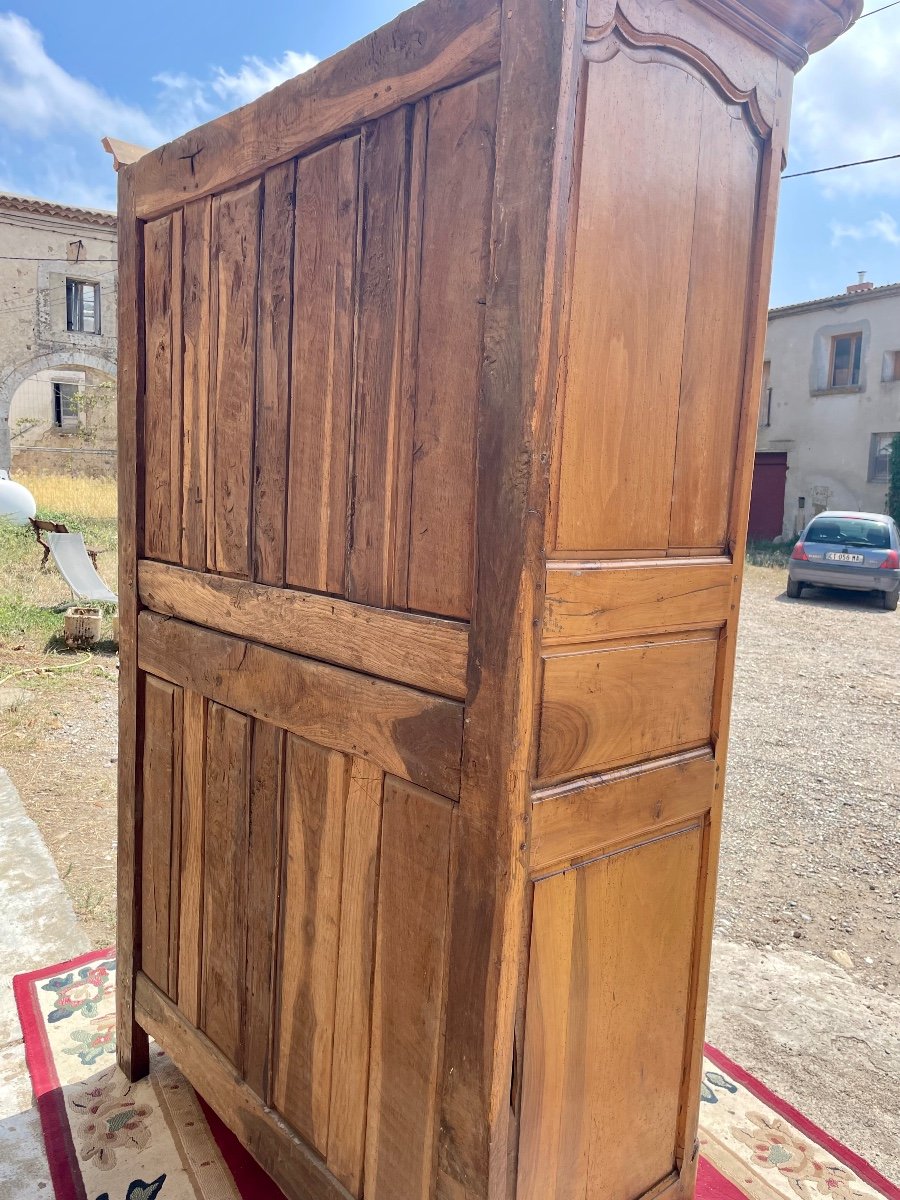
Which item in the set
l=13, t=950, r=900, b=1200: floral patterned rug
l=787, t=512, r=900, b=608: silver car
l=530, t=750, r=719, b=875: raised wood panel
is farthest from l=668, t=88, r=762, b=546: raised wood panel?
l=787, t=512, r=900, b=608: silver car

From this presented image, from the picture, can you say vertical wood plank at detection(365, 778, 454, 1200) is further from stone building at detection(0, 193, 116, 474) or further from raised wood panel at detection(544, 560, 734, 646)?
stone building at detection(0, 193, 116, 474)

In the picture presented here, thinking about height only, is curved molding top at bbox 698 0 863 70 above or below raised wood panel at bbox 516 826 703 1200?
above

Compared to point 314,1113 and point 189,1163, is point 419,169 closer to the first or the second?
point 314,1113

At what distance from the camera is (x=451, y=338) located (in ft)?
4.20

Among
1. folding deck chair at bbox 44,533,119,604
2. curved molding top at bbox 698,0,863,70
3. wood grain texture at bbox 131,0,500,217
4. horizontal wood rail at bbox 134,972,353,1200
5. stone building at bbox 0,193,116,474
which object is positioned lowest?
horizontal wood rail at bbox 134,972,353,1200

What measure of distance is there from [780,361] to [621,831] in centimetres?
2181

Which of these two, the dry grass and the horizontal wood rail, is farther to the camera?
the dry grass

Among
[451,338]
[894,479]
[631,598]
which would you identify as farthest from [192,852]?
[894,479]

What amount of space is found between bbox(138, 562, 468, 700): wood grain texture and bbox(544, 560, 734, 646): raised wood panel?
0.15m

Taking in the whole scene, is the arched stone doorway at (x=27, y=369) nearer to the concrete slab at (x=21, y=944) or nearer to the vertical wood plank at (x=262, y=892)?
the concrete slab at (x=21, y=944)

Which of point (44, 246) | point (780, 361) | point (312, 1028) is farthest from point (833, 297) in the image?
point (312, 1028)

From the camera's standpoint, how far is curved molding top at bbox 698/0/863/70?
1.39 metres

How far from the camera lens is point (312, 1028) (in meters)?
1.62

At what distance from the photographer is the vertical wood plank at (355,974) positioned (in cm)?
147
